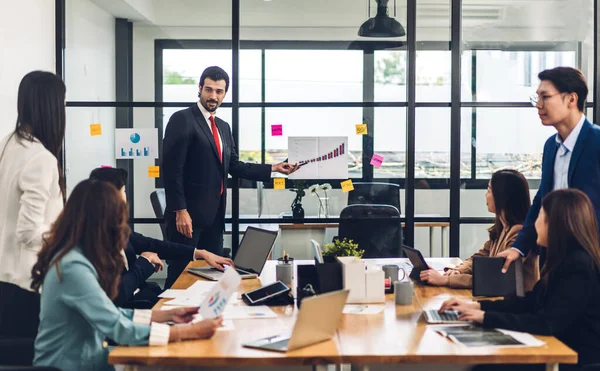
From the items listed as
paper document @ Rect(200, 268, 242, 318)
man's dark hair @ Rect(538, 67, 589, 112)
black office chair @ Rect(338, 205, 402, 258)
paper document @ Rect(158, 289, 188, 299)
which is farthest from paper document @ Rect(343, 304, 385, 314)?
black office chair @ Rect(338, 205, 402, 258)

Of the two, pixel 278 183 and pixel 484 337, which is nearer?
pixel 484 337

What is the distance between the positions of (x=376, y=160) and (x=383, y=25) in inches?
39.2

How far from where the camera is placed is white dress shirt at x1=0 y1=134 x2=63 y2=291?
284 cm

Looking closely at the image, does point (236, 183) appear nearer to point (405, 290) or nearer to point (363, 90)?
point (363, 90)

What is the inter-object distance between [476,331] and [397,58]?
128 inches

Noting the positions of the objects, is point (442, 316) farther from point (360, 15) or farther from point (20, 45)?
point (20, 45)

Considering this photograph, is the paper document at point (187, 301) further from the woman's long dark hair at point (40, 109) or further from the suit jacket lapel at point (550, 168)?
the suit jacket lapel at point (550, 168)

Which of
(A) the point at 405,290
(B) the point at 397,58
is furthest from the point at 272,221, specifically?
(A) the point at 405,290

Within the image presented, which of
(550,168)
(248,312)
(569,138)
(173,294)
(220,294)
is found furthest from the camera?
(550,168)

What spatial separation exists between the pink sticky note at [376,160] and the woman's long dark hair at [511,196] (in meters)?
1.97

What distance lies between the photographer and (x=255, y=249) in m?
3.71

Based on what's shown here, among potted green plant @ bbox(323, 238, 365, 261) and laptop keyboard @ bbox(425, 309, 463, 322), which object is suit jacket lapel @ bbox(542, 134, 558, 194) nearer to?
potted green plant @ bbox(323, 238, 365, 261)

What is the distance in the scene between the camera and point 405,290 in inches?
119

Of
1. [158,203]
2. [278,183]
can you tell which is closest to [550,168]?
[278,183]
